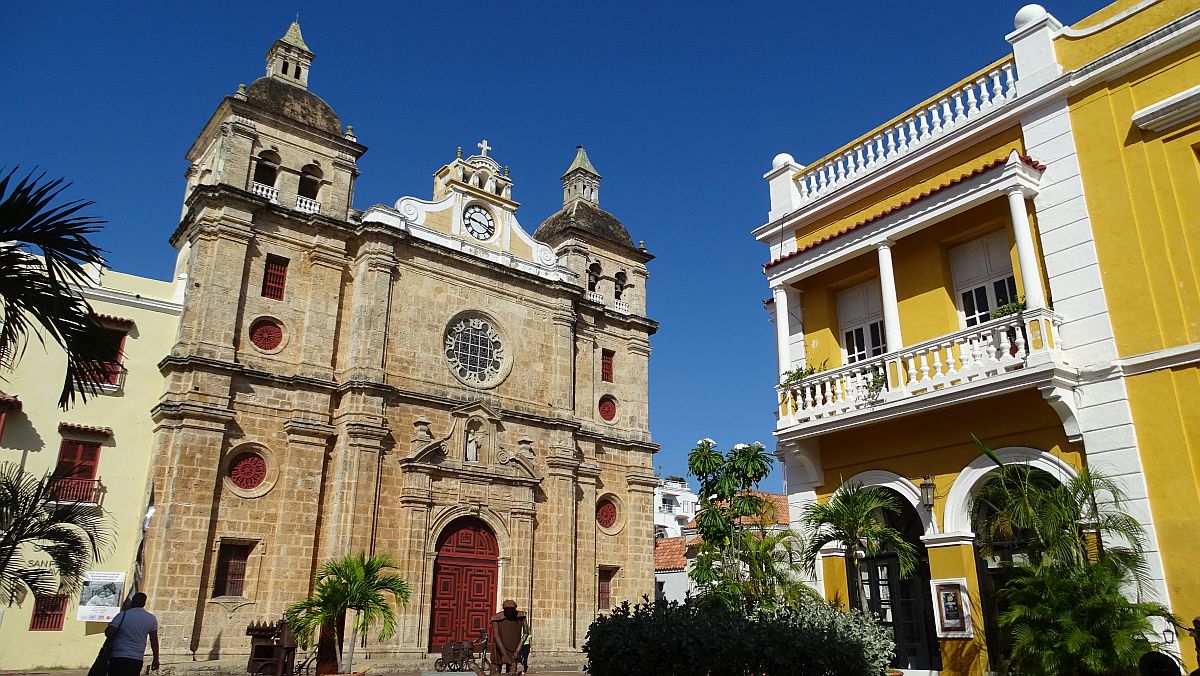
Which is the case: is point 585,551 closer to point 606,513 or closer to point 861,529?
point 606,513

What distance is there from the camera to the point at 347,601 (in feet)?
54.3

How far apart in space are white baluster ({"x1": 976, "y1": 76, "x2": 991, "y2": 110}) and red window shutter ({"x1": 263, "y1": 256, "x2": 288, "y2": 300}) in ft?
52.8

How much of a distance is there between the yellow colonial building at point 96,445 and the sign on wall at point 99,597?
0.02 meters

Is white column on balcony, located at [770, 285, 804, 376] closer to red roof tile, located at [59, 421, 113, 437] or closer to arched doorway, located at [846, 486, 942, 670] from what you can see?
arched doorway, located at [846, 486, 942, 670]

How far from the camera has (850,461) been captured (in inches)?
504

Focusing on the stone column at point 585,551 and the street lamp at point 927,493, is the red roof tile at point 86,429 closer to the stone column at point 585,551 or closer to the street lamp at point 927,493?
the stone column at point 585,551

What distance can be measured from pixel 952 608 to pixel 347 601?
11.2 metres

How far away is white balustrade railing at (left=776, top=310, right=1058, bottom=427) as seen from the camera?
10352mm

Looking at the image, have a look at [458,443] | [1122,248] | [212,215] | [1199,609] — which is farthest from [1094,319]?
[212,215]

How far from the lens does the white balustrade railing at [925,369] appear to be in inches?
408

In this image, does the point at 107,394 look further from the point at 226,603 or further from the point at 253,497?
the point at 226,603

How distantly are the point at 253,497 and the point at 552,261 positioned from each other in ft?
37.1

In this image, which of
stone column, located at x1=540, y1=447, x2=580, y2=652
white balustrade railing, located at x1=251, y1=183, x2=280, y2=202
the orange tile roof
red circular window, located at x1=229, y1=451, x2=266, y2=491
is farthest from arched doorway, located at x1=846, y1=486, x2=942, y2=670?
the orange tile roof

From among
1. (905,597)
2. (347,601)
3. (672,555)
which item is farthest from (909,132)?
(672,555)
